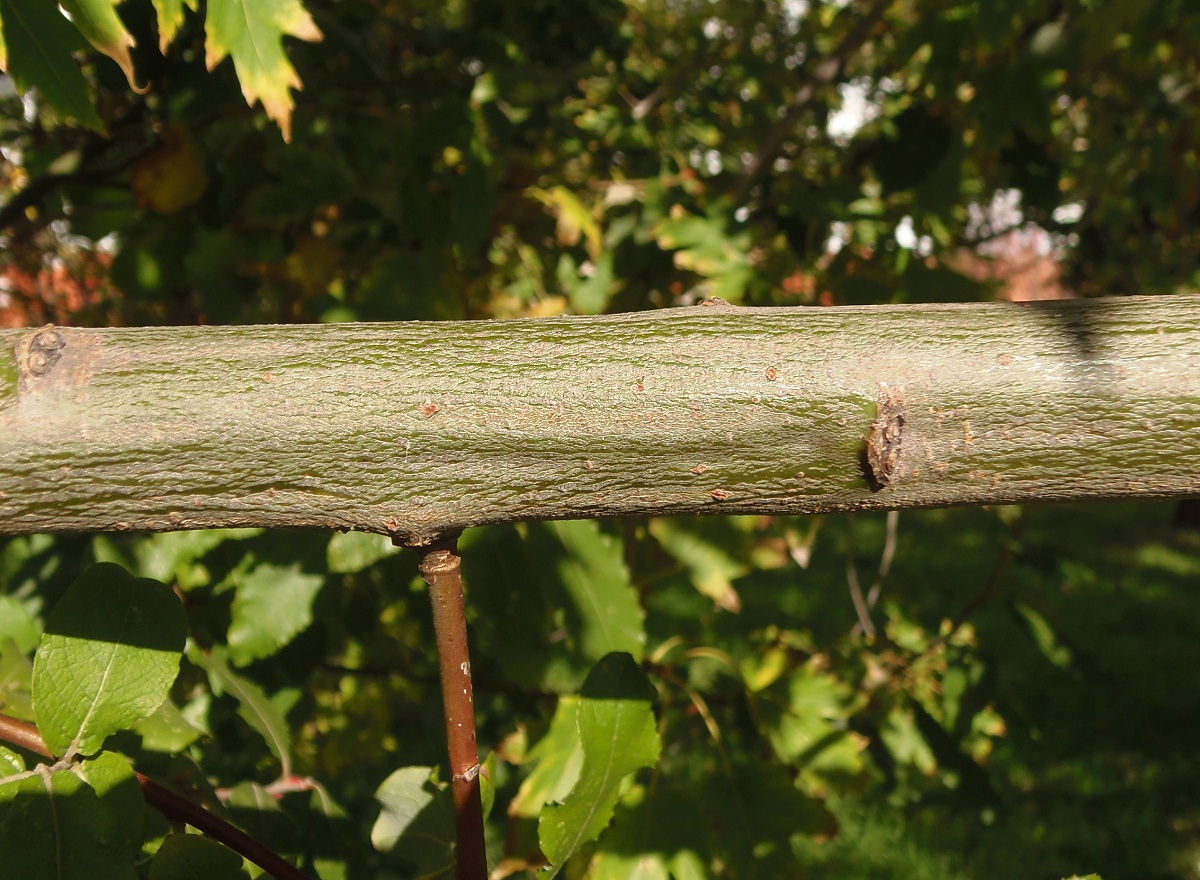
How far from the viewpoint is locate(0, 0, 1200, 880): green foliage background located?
1406mm

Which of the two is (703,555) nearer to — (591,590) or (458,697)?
(591,590)

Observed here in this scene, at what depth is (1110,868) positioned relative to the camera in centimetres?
341

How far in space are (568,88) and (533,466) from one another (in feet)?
6.44

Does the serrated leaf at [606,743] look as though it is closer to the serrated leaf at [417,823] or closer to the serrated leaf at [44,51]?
the serrated leaf at [417,823]

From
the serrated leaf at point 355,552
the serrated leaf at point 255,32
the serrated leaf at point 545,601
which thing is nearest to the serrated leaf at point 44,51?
the serrated leaf at point 255,32

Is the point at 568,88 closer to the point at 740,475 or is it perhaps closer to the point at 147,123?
the point at 147,123

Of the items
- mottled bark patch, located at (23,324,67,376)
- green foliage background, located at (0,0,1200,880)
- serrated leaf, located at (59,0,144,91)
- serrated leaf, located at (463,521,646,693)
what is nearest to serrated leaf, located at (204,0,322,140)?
green foliage background, located at (0,0,1200,880)

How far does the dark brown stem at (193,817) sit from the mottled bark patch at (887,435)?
591 millimetres

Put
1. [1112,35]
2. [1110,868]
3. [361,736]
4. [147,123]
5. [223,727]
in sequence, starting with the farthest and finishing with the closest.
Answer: [1110,868]
[361,736]
[147,123]
[1112,35]
[223,727]

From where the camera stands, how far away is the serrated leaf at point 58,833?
2.71 ft

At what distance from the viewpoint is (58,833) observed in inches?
33.3

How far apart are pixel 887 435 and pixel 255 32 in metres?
0.95

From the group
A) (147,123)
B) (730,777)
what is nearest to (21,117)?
(147,123)

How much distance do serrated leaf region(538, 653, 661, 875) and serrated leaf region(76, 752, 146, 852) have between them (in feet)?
1.14
